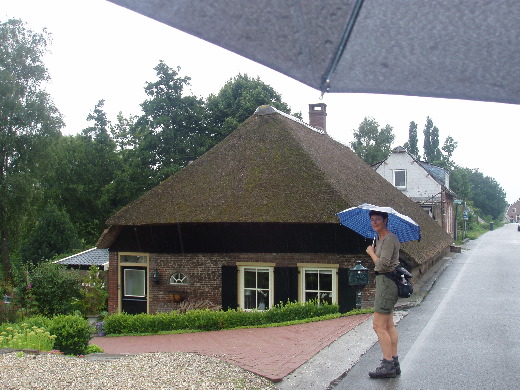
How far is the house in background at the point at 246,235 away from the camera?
15414 millimetres

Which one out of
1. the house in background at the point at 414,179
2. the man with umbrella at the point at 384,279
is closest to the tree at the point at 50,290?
the man with umbrella at the point at 384,279

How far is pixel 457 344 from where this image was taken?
8477 millimetres

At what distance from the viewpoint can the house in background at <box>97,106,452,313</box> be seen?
50.6 ft

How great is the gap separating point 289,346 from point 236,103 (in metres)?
28.6

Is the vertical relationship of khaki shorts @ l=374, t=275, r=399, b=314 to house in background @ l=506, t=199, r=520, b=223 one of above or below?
below

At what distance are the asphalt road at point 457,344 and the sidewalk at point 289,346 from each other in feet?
0.97

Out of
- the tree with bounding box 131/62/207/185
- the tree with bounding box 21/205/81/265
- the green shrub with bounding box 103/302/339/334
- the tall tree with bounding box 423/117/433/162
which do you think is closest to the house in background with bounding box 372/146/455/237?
the tree with bounding box 131/62/207/185

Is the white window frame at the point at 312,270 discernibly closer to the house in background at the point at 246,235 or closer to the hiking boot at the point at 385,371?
the house in background at the point at 246,235

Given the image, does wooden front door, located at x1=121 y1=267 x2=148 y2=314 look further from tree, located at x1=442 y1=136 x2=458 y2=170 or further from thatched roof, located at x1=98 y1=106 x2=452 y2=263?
tree, located at x1=442 y1=136 x2=458 y2=170

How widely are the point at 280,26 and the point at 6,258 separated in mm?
29780

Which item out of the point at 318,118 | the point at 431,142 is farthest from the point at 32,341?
the point at 431,142

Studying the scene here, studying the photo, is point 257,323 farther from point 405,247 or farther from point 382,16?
point 382,16

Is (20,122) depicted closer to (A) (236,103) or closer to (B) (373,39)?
(A) (236,103)

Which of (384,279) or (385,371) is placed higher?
(384,279)
